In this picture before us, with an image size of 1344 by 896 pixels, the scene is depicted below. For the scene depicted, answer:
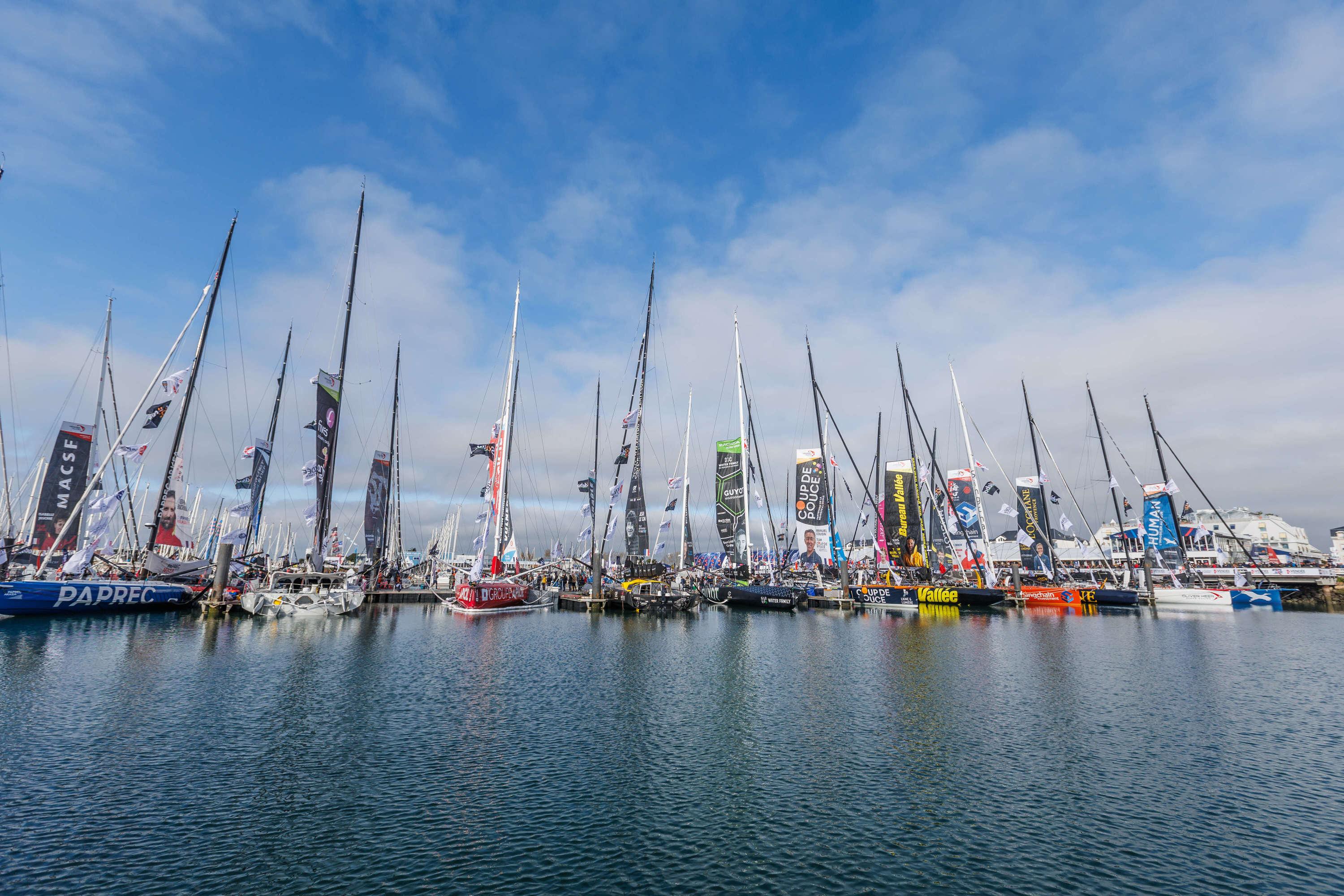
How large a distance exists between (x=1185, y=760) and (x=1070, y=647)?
26160 millimetres

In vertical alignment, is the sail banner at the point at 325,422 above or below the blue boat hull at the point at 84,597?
above

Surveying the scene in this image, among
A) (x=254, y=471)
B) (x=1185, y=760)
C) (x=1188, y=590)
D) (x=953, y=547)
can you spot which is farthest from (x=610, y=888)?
(x=1188, y=590)

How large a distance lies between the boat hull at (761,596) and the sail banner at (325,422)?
45162 mm

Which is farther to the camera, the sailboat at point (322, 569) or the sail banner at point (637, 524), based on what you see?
the sail banner at point (637, 524)

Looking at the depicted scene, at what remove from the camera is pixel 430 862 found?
12594 mm

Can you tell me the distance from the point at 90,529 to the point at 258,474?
567 inches

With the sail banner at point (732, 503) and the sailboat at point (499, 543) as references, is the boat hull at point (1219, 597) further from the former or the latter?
the sailboat at point (499, 543)

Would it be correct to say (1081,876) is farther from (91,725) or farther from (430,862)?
(91,725)

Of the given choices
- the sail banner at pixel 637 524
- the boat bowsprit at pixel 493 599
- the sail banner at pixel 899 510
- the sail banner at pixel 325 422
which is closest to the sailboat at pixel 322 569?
the sail banner at pixel 325 422

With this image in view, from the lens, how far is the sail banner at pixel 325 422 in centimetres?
4869

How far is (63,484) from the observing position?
166 ft

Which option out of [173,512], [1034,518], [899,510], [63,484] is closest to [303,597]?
[173,512]

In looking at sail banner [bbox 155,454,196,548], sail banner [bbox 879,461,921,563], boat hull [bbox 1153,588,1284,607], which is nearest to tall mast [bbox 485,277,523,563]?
sail banner [bbox 155,454,196,548]

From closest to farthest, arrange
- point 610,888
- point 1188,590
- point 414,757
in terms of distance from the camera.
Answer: point 610,888
point 414,757
point 1188,590
